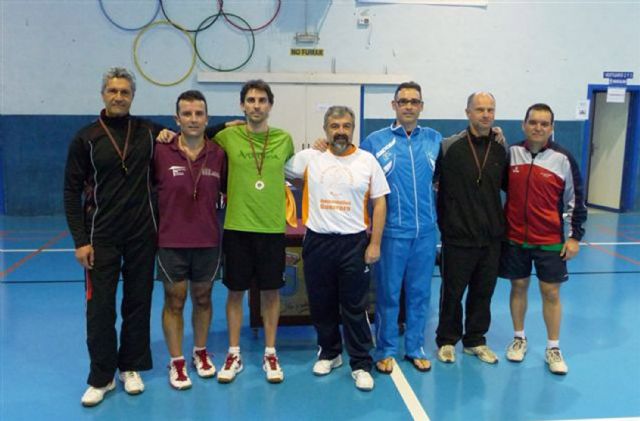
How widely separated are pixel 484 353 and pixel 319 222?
1426 mm

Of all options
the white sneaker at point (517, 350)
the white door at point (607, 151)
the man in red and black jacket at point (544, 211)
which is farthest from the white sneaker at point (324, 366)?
the white door at point (607, 151)

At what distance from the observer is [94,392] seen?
286 centimetres

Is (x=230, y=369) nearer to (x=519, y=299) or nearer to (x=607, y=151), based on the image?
(x=519, y=299)

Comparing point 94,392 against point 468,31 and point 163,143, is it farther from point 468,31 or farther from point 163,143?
point 468,31

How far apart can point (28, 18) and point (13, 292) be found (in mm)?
4818

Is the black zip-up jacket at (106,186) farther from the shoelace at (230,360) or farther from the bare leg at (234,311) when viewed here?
the shoelace at (230,360)

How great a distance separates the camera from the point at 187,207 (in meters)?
2.89

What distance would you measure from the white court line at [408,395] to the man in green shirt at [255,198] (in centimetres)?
68

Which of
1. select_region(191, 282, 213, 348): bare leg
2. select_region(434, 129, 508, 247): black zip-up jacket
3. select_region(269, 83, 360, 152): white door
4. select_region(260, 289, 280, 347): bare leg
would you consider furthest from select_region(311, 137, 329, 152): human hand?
select_region(269, 83, 360, 152): white door

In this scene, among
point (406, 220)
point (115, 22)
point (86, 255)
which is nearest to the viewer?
point (86, 255)

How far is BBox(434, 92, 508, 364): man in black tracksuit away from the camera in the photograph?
10.5 feet

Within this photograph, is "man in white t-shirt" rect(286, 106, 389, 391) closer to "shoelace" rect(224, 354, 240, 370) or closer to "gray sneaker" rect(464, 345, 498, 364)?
"shoelace" rect(224, 354, 240, 370)

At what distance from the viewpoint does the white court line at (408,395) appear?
109 inches

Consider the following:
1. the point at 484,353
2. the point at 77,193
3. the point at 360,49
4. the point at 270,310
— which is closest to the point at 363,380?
the point at 270,310
